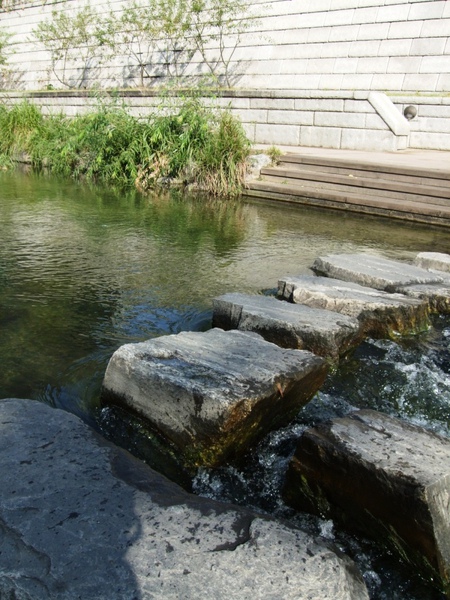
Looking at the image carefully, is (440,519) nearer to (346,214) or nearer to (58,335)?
(58,335)

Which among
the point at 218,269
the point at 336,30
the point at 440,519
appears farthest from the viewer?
the point at 336,30

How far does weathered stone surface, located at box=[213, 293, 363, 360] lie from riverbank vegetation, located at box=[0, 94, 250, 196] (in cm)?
613

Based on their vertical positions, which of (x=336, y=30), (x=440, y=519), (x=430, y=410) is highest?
(x=336, y=30)

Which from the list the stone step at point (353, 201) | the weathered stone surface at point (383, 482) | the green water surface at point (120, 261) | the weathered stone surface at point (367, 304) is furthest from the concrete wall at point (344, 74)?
the weathered stone surface at point (383, 482)

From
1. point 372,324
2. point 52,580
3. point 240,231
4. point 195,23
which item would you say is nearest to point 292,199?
point 240,231

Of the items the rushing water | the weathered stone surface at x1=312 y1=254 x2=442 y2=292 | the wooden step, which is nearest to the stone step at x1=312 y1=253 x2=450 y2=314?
the weathered stone surface at x1=312 y1=254 x2=442 y2=292

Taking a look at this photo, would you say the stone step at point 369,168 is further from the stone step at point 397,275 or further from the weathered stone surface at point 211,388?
the weathered stone surface at point 211,388

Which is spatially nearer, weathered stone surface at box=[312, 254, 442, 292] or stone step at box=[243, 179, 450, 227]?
weathered stone surface at box=[312, 254, 442, 292]

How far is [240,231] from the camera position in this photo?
7383 millimetres

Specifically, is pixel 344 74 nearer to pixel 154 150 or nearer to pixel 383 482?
pixel 154 150

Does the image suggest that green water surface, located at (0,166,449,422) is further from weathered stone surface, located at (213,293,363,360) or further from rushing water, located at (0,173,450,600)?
weathered stone surface, located at (213,293,363,360)

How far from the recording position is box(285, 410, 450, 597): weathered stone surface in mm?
1954

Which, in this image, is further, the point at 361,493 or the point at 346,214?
the point at 346,214

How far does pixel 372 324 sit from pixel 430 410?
100 cm
